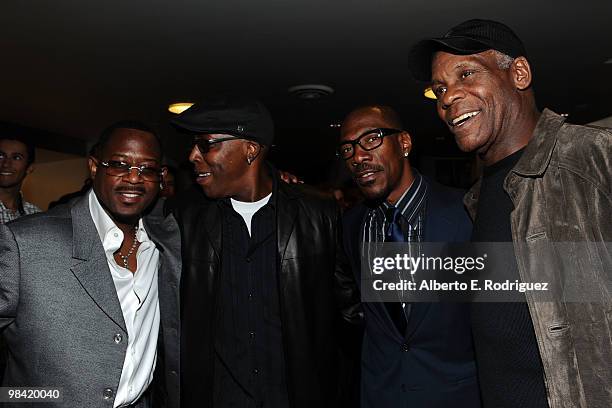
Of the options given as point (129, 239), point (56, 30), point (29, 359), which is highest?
point (56, 30)

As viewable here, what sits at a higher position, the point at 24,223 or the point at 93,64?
the point at 93,64

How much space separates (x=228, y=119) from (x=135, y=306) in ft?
3.08

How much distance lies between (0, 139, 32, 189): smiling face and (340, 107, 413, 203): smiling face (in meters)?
2.98

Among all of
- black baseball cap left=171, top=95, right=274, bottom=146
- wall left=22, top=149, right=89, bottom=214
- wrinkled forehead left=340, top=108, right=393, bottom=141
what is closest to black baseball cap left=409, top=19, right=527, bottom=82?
wrinkled forehead left=340, top=108, right=393, bottom=141

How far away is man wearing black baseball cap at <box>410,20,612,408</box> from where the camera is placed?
4.26ft

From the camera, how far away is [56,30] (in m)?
4.60

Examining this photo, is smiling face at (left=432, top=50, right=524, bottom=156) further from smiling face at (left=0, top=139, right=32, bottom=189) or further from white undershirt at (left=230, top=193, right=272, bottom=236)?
smiling face at (left=0, top=139, right=32, bottom=189)

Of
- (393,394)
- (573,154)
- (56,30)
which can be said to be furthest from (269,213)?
(56,30)

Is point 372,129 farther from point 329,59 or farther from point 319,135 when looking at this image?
point 319,135

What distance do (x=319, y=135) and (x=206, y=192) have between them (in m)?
8.32

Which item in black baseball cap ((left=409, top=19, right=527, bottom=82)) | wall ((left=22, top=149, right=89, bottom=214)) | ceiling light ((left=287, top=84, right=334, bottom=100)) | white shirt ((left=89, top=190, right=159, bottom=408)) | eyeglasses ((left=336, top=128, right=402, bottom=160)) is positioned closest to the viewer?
black baseball cap ((left=409, top=19, right=527, bottom=82))

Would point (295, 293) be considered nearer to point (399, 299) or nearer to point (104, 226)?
point (399, 299)

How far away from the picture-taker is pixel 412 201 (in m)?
2.21

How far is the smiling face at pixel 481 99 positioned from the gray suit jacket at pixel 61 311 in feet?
4.40
